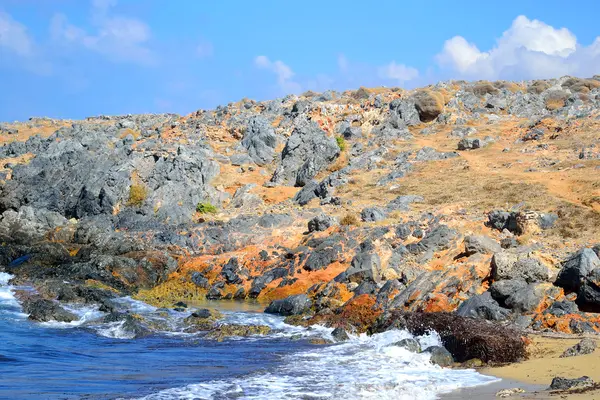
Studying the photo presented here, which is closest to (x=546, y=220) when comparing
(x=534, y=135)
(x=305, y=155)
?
(x=534, y=135)

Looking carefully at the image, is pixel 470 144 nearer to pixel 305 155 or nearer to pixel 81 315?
pixel 305 155

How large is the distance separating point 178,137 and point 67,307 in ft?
119

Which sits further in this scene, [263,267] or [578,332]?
[263,267]

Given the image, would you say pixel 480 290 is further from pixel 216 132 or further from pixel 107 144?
pixel 216 132

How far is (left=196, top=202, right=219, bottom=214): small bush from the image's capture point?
41.0 m

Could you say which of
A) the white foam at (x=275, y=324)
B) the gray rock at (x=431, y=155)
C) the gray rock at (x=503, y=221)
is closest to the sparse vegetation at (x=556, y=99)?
the gray rock at (x=431, y=155)

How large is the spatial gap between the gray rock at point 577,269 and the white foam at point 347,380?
522 centimetres

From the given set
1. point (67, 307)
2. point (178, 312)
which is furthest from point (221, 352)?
point (67, 307)

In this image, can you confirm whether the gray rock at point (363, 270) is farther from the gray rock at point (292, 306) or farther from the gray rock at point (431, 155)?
the gray rock at point (431, 155)

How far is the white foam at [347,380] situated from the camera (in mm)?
11453

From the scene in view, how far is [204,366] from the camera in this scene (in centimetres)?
1439

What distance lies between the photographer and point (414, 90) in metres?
68.8

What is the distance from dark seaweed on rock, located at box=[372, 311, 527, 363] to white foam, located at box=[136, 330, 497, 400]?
2.02 feet

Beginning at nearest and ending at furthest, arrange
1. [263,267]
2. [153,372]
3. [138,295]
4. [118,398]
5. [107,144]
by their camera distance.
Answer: [118,398] < [153,372] < [138,295] < [263,267] < [107,144]
